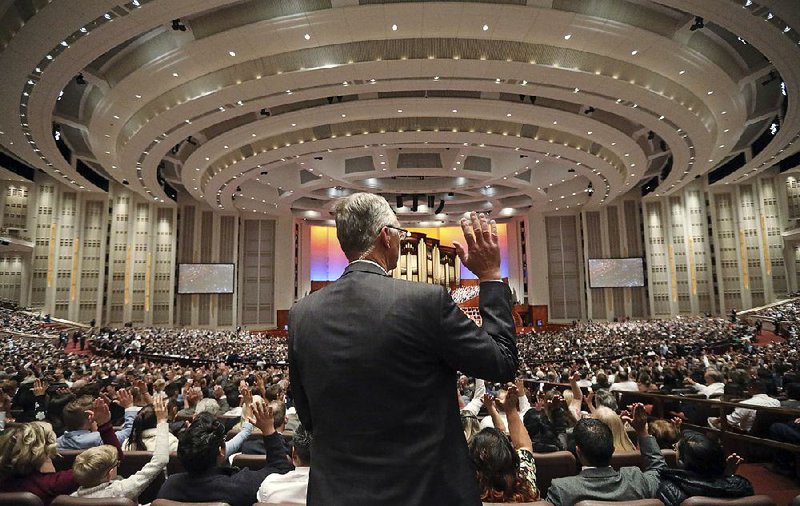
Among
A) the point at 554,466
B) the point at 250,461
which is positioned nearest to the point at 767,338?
the point at 554,466

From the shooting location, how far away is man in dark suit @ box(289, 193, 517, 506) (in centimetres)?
110

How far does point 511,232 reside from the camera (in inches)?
1340

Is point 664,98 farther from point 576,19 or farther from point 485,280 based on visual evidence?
point 485,280

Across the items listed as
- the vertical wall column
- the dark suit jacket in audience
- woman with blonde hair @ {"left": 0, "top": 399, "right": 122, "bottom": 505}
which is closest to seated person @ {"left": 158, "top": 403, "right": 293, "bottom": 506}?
the dark suit jacket in audience

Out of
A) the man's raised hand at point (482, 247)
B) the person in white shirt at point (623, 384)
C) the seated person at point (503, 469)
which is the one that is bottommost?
the person in white shirt at point (623, 384)

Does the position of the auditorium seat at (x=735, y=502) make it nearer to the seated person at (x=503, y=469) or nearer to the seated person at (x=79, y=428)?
the seated person at (x=503, y=469)

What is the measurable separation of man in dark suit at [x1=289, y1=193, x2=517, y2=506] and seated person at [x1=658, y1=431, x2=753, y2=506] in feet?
6.00

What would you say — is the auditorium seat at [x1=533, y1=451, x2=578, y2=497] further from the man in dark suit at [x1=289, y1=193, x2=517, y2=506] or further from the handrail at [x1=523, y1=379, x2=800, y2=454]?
the man in dark suit at [x1=289, y1=193, x2=517, y2=506]

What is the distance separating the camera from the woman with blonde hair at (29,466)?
256 centimetres

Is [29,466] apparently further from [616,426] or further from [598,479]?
[616,426]

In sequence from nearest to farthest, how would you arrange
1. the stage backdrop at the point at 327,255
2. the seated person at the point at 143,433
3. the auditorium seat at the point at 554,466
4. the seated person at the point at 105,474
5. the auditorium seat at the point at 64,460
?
the seated person at the point at 105,474 → the auditorium seat at the point at 554,466 → the auditorium seat at the point at 64,460 → the seated person at the point at 143,433 → the stage backdrop at the point at 327,255

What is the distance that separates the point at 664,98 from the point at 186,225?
26.3 metres

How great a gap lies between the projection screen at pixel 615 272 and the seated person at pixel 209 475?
3041 centimetres

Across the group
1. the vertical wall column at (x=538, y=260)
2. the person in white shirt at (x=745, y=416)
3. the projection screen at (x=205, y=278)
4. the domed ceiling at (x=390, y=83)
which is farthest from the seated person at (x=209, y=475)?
the vertical wall column at (x=538, y=260)
